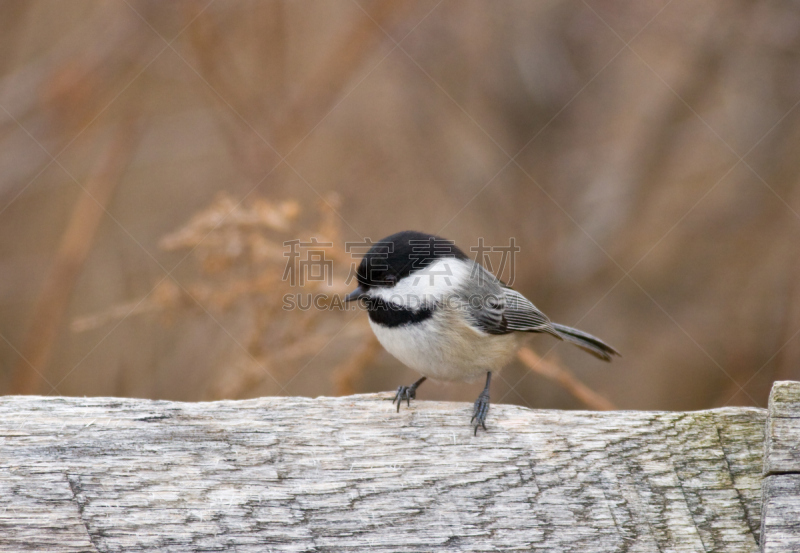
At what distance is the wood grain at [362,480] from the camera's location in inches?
79.6

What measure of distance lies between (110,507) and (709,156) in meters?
5.86

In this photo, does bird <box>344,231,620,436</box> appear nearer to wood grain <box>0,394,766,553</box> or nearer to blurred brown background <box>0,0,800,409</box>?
wood grain <box>0,394,766,553</box>

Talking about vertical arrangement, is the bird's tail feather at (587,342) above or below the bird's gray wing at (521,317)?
below

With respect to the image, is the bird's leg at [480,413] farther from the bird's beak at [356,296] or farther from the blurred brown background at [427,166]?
the blurred brown background at [427,166]

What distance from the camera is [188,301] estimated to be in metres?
3.97

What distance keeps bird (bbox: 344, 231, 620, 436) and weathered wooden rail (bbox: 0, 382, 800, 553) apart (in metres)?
0.78

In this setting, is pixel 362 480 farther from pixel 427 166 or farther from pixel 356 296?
pixel 427 166

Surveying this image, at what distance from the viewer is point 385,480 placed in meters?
2.19

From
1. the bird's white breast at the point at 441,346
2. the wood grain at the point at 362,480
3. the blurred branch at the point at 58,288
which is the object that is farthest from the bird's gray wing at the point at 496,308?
the blurred branch at the point at 58,288

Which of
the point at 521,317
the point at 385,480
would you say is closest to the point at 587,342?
the point at 521,317

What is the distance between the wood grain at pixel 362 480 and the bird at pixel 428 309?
2.55 ft

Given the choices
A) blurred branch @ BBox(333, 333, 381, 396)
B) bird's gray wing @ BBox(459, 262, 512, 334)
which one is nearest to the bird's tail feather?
bird's gray wing @ BBox(459, 262, 512, 334)

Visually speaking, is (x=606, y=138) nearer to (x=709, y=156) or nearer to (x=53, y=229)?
(x=709, y=156)

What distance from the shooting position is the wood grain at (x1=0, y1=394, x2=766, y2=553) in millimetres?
2021
